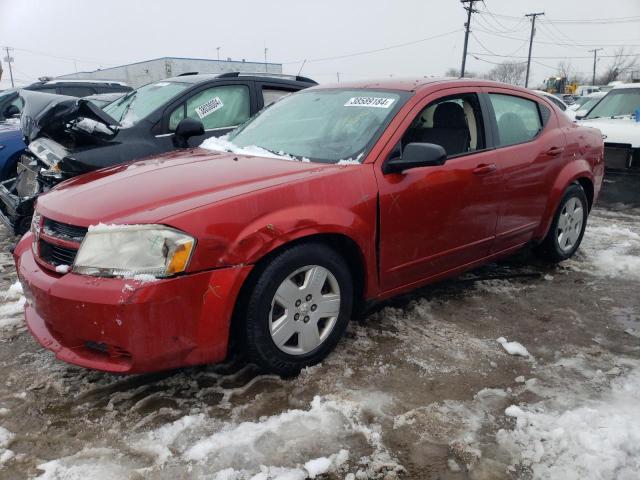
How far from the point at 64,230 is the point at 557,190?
3.64 meters

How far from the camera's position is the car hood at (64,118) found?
4520 mm

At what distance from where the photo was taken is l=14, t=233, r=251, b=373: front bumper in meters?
2.25

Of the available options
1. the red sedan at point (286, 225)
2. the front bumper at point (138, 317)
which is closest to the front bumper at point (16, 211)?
the red sedan at point (286, 225)

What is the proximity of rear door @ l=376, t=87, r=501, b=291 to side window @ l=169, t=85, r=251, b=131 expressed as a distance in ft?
8.33

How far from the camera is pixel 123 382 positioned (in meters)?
2.78

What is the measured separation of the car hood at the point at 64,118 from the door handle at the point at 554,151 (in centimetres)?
370

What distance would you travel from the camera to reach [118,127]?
474 cm

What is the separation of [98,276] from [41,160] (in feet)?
8.90

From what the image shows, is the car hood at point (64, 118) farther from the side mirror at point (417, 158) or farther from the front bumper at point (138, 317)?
the side mirror at point (417, 158)

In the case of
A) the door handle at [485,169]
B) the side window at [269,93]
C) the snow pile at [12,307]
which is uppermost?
the side window at [269,93]

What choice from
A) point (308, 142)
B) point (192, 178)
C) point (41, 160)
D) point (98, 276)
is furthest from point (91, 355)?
point (41, 160)

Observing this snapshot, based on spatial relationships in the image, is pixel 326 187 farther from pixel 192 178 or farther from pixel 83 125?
pixel 83 125

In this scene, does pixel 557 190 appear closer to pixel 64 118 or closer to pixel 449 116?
pixel 449 116

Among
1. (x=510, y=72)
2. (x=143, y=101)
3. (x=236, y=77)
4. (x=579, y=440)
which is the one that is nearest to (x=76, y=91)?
(x=143, y=101)
